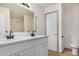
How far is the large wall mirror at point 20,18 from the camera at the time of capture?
263 cm

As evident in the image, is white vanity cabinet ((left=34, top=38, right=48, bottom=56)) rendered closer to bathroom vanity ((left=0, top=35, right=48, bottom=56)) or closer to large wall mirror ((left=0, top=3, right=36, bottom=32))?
bathroom vanity ((left=0, top=35, right=48, bottom=56))

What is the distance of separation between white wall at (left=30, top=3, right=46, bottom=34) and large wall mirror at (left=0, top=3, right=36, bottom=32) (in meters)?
0.31

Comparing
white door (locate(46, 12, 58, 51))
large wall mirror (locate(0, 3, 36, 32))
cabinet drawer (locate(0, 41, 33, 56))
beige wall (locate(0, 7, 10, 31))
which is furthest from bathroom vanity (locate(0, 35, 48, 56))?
white door (locate(46, 12, 58, 51))

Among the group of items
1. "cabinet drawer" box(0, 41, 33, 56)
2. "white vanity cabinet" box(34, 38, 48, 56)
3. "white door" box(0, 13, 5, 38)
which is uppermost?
"white door" box(0, 13, 5, 38)

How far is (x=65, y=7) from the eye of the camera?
14.9 ft

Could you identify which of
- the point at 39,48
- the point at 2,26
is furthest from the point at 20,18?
the point at 39,48

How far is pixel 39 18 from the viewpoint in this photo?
13.0ft

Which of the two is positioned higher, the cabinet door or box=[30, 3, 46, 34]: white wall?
box=[30, 3, 46, 34]: white wall

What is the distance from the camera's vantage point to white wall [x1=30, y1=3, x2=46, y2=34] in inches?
146

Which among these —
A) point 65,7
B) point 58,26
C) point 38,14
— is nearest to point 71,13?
point 65,7

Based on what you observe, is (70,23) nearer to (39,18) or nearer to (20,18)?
(39,18)

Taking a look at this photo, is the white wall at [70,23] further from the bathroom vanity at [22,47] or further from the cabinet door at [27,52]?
the cabinet door at [27,52]

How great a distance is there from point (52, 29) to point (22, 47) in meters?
2.28

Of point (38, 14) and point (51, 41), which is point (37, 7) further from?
point (51, 41)
